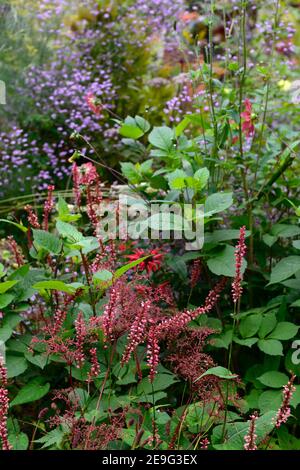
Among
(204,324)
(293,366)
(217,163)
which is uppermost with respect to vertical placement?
(217,163)

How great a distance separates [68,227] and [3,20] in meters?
2.23

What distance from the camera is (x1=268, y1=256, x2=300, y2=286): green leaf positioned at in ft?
5.77

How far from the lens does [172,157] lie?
1985mm

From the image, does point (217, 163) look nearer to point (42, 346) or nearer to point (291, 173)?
point (291, 173)

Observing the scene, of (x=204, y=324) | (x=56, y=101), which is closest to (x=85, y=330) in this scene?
(x=204, y=324)

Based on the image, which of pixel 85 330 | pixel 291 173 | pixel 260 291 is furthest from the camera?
pixel 291 173

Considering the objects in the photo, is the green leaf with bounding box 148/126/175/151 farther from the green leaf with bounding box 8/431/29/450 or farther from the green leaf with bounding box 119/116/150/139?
the green leaf with bounding box 8/431/29/450

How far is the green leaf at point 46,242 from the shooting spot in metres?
1.70

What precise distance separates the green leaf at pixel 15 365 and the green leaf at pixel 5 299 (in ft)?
0.47

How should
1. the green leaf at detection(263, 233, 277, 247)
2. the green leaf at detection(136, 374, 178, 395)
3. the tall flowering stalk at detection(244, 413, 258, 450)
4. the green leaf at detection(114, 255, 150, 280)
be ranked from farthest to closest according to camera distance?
the green leaf at detection(263, 233, 277, 247) < the green leaf at detection(136, 374, 178, 395) < the green leaf at detection(114, 255, 150, 280) < the tall flowering stalk at detection(244, 413, 258, 450)

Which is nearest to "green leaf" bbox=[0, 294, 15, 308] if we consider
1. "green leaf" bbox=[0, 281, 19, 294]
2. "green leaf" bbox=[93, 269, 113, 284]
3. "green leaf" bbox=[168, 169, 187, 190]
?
"green leaf" bbox=[0, 281, 19, 294]

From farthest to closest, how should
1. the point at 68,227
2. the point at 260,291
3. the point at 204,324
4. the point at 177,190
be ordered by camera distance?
the point at 260,291, the point at 177,190, the point at 204,324, the point at 68,227

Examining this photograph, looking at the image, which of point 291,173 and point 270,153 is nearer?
point 270,153

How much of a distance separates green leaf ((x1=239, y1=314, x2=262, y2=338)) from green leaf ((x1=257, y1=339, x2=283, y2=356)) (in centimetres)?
4
